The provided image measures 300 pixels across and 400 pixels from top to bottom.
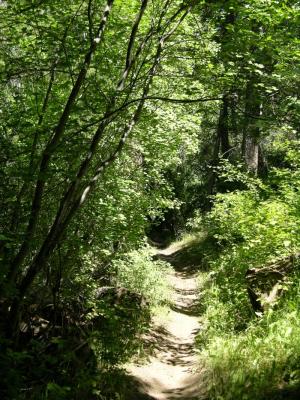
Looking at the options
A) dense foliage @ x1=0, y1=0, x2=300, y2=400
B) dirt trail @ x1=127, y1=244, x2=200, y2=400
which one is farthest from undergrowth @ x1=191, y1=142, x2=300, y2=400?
dirt trail @ x1=127, y1=244, x2=200, y2=400

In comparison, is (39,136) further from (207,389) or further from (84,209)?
(207,389)

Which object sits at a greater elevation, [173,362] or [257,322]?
[257,322]

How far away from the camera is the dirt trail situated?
6.90 m

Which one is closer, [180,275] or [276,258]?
[276,258]

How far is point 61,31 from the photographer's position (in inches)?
216

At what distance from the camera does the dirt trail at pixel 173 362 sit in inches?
272

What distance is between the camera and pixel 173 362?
8.30 m

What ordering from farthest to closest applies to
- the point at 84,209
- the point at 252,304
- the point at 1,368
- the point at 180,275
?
the point at 180,275 < the point at 252,304 < the point at 84,209 < the point at 1,368

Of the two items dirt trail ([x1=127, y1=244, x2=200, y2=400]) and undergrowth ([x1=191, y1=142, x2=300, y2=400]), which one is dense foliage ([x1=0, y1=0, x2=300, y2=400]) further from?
dirt trail ([x1=127, y1=244, x2=200, y2=400])

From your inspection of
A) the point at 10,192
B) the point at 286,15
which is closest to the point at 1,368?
the point at 10,192

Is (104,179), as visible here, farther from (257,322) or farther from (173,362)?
(173,362)

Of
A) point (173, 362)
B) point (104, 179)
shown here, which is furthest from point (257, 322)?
point (104, 179)

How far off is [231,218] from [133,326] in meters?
4.68

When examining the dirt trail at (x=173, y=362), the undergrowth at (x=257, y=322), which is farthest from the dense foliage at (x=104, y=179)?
the dirt trail at (x=173, y=362)
